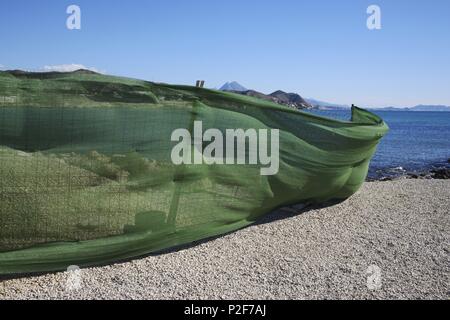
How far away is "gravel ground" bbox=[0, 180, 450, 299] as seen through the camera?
15.2ft

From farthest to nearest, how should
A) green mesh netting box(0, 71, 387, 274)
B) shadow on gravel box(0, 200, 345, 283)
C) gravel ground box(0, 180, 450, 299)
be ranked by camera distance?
shadow on gravel box(0, 200, 345, 283)
green mesh netting box(0, 71, 387, 274)
gravel ground box(0, 180, 450, 299)

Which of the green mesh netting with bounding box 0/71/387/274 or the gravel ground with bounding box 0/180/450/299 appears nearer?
the gravel ground with bounding box 0/180/450/299

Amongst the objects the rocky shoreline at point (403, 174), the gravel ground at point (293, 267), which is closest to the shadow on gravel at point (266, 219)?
the gravel ground at point (293, 267)

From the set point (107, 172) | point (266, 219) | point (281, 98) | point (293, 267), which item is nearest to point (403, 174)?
point (266, 219)

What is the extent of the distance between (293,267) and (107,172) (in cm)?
252

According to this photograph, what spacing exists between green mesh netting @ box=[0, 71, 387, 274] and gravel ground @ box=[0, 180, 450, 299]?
0.28 meters

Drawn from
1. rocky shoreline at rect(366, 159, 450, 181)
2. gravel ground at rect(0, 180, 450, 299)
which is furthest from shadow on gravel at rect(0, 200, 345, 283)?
rocky shoreline at rect(366, 159, 450, 181)

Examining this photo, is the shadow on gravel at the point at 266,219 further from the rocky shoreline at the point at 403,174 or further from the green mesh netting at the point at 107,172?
the rocky shoreline at the point at 403,174

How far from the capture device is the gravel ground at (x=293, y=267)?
464 centimetres

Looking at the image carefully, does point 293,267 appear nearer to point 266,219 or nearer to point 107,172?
point 266,219

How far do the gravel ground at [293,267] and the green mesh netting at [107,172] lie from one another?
28cm

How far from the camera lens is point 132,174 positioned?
5340mm

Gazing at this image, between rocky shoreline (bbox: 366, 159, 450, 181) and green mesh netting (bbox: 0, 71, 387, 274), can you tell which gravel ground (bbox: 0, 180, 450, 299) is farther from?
rocky shoreline (bbox: 366, 159, 450, 181)
